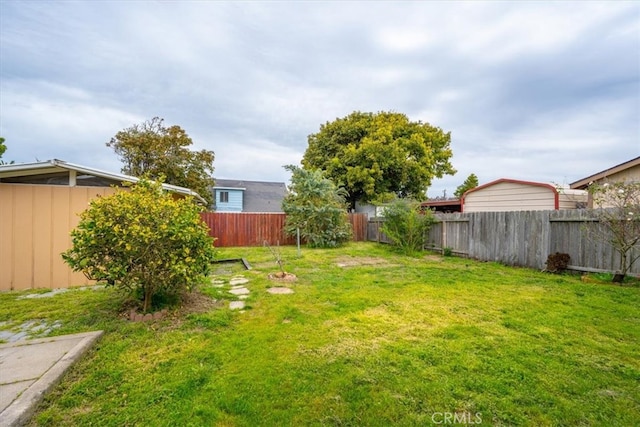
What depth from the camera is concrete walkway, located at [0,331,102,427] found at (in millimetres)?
1807

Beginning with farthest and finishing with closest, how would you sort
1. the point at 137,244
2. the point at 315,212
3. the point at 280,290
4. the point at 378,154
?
the point at 378,154 < the point at 315,212 < the point at 280,290 < the point at 137,244

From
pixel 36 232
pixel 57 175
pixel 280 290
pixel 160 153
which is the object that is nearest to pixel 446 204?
pixel 280 290

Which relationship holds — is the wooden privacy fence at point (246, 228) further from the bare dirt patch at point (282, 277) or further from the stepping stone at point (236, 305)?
the stepping stone at point (236, 305)

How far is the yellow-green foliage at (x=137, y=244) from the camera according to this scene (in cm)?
333

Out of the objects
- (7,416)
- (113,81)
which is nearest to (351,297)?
(7,416)

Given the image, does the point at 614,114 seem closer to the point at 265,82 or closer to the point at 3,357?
the point at 265,82

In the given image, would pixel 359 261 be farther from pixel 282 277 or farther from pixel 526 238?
pixel 526 238

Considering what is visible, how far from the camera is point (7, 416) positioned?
5.63ft

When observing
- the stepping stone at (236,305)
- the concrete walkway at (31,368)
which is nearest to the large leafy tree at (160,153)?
the stepping stone at (236,305)

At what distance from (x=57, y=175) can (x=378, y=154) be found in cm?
1477

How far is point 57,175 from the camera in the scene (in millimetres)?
5301

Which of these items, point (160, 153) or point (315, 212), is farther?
point (160, 153)

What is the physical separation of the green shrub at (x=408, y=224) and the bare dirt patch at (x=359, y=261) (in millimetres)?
1654

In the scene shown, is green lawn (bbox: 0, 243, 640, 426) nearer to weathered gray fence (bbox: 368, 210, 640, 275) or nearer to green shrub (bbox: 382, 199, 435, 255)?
weathered gray fence (bbox: 368, 210, 640, 275)
